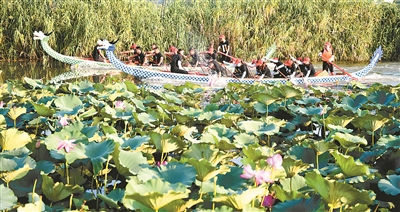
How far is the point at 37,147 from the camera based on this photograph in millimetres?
2719

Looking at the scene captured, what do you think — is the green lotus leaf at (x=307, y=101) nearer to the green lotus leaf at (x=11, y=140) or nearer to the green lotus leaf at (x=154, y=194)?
the green lotus leaf at (x=11, y=140)

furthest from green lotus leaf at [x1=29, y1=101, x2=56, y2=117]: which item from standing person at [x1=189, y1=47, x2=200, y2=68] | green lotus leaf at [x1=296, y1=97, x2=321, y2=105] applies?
standing person at [x1=189, y1=47, x2=200, y2=68]

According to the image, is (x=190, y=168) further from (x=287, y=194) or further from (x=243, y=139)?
(x=243, y=139)

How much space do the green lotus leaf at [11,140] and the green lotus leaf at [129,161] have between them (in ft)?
1.70

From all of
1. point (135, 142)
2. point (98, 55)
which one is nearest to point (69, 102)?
point (135, 142)

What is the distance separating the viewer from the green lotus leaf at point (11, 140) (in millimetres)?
2629

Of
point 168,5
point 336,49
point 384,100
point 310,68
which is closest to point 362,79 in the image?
point 310,68

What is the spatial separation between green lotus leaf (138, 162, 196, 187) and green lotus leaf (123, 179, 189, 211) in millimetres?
188

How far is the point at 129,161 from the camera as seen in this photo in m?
2.45

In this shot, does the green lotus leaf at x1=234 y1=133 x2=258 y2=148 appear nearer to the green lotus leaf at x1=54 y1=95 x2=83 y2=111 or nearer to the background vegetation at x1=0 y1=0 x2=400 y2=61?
the green lotus leaf at x1=54 y1=95 x2=83 y2=111

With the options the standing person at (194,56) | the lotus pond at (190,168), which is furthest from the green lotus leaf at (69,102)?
the standing person at (194,56)

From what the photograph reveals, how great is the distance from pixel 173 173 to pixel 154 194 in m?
0.52

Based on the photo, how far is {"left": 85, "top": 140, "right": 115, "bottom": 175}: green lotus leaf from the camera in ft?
7.88

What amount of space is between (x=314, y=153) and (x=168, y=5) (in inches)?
560
